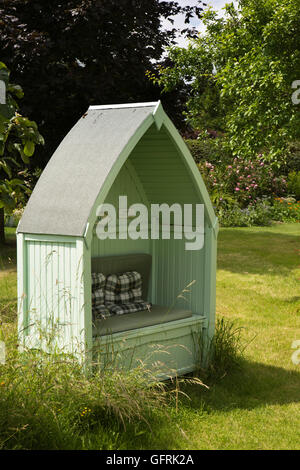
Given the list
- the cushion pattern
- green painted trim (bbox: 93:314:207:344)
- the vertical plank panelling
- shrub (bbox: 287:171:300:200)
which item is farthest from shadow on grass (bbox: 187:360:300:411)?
shrub (bbox: 287:171:300:200)

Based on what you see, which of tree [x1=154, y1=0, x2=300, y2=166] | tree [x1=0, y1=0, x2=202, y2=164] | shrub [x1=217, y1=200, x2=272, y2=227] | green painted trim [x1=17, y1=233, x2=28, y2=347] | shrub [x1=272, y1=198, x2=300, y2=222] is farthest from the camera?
shrub [x1=272, y1=198, x2=300, y2=222]

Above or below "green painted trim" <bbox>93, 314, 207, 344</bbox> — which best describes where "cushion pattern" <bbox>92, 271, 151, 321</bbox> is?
above

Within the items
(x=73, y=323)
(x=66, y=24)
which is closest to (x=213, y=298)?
(x=73, y=323)

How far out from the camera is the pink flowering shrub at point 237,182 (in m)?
16.9

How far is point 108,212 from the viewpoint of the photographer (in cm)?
540

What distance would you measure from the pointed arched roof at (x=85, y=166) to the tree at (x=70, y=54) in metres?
4.95

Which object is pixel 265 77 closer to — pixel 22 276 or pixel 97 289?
pixel 97 289

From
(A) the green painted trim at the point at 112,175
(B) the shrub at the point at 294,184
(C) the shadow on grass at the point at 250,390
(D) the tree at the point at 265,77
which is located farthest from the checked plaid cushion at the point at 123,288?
(B) the shrub at the point at 294,184

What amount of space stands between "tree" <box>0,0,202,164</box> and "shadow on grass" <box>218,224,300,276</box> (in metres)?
3.73

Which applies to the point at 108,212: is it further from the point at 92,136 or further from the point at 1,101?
the point at 1,101

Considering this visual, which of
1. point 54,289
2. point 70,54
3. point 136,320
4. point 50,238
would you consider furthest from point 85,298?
point 70,54

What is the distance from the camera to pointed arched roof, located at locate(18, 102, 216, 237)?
4.16 meters

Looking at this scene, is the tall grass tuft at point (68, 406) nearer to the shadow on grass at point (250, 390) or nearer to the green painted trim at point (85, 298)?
the green painted trim at point (85, 298)

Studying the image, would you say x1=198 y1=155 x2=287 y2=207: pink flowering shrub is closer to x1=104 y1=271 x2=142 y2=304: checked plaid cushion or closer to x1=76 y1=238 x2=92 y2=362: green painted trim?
x1=104 y1=271 x2=142 y2=304: checked plaid cushion
